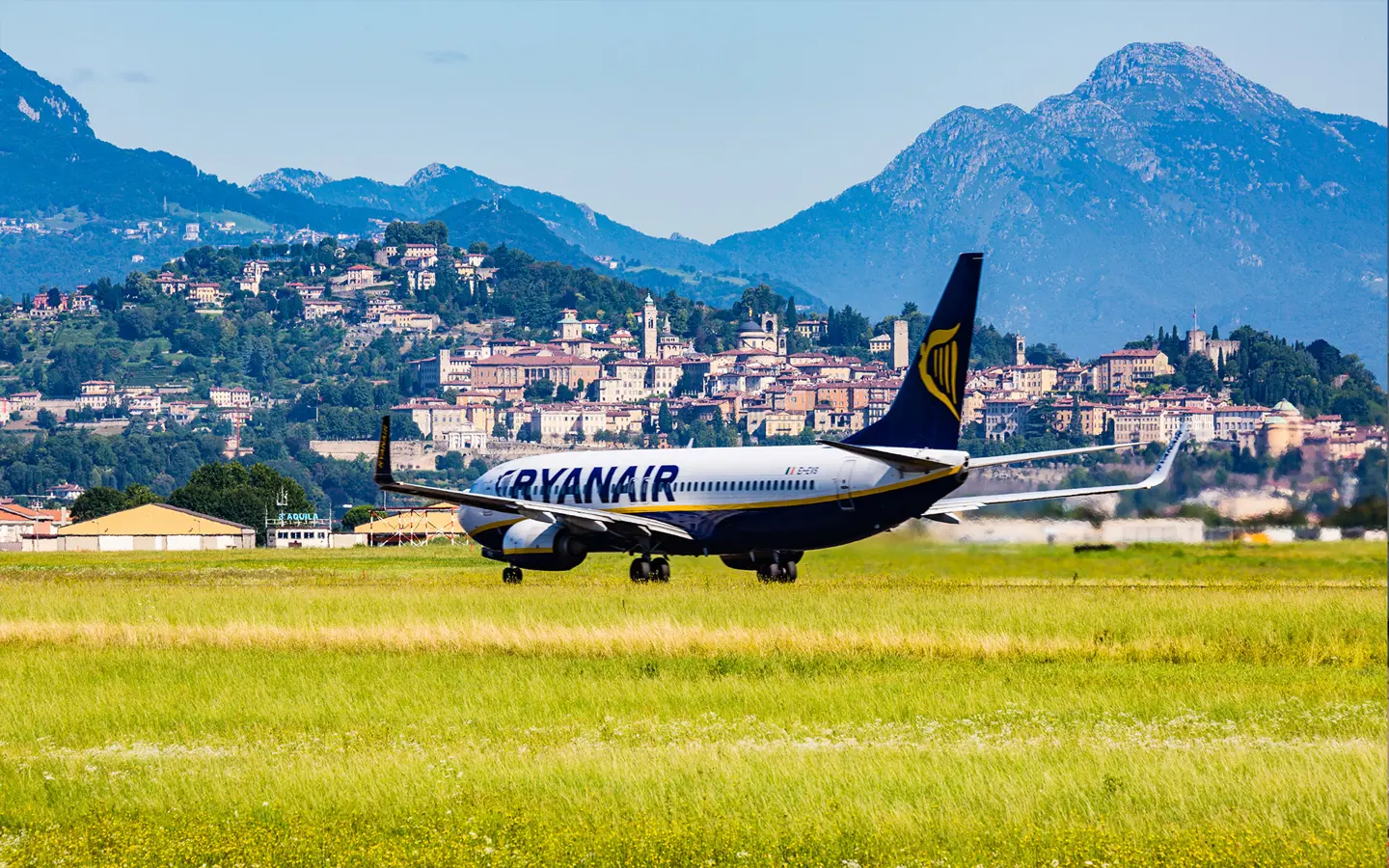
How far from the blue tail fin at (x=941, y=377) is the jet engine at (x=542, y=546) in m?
10.5

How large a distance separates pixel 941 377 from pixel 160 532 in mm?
135488

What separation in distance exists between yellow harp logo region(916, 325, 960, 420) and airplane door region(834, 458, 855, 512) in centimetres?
302

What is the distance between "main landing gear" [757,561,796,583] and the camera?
163 ft

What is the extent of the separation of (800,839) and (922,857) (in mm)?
1151

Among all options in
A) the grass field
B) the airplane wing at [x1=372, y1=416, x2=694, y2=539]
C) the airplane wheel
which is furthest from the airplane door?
the airplane wheel

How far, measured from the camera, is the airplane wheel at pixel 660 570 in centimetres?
5088

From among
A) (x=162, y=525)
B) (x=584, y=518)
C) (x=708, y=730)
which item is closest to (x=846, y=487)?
(x=584, y=518)

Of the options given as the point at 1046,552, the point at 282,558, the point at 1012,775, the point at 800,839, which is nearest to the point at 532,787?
the point at 800,839

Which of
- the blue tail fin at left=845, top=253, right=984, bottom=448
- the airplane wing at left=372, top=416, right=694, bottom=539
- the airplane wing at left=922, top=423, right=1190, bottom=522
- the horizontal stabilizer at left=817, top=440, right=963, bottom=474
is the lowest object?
the airplane wing at left=372, top=416, right=694, bottom=539

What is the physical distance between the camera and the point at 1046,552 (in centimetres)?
5000

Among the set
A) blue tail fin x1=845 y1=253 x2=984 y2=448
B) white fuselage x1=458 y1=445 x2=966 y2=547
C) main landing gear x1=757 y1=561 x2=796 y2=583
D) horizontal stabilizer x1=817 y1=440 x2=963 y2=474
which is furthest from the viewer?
main landing gear x1=757 y1=561 x2=796 y2=583

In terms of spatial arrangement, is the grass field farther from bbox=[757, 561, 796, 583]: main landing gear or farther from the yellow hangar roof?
the yellow hangar roof

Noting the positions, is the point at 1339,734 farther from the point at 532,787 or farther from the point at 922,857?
the point at 532,787

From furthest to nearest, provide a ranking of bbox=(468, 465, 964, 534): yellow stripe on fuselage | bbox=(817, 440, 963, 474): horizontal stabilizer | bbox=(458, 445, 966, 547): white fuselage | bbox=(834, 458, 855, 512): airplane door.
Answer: bbox=(458, 445, 966, 547): white fuselage < bbox=(834, 458, 855, 512): airplane door < bbox=(468, 465, 964, 534): yellow stripe on fuselage < bbox=(817, 440, 963, 474): horizontal stabilizer
